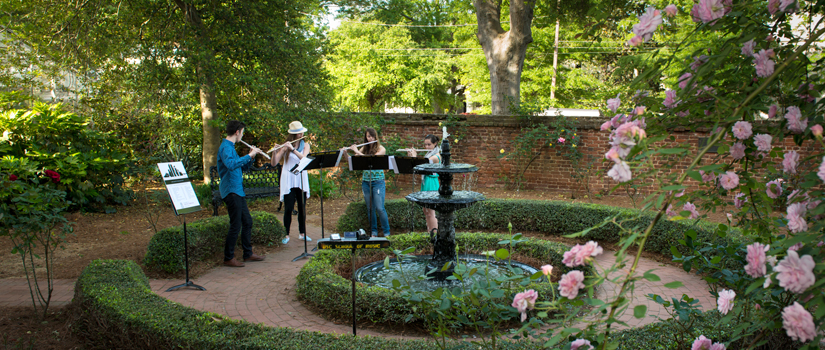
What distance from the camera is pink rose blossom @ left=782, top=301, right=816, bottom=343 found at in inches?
49.5

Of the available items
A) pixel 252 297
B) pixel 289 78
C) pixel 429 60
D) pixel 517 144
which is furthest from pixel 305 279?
pixel 429 60

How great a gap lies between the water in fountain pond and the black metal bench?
4047 mm

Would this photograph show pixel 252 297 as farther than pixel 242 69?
No

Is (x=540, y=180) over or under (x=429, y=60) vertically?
under

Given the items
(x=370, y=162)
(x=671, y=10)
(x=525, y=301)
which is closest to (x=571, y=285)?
(x=525, y=301)

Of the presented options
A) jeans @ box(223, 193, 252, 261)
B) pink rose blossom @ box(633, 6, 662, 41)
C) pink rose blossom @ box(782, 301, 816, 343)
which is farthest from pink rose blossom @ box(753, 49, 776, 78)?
jeans @ box(223, 193, 252, 261)

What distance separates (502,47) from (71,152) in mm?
10103

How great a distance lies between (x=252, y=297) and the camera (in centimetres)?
518

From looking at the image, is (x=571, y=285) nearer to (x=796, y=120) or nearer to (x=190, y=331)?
(x=796, y=120)

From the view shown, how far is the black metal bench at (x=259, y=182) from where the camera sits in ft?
30.1

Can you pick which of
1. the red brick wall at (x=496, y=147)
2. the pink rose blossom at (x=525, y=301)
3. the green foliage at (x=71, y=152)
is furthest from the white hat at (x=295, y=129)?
the pink rose blossom at (x=525, y=301)

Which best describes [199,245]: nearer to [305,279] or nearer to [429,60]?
[305,279]

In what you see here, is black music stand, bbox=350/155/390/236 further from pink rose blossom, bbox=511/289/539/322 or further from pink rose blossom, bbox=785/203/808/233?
pink rose blossom, bbox=785/203/808/233

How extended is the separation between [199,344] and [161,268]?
3.10 meters
